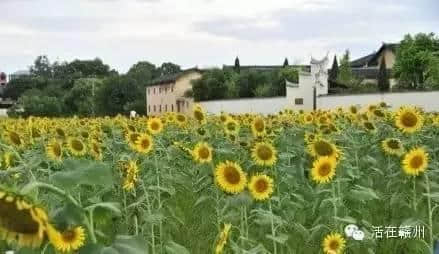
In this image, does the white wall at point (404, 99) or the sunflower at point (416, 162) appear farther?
the white wall at point (404, 99)

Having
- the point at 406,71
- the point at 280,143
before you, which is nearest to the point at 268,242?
the point at 280,143

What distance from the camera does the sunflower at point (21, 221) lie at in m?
0.80

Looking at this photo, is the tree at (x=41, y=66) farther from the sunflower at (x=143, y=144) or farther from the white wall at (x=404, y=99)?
the sunflower at (x=143, y=144)

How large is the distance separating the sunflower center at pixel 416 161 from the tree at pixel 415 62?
3318cm

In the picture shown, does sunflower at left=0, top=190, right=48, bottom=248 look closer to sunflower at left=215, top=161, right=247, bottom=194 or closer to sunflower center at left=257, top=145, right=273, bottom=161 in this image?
Answer: sunflower at left=215, top=161, right=247, bottom=194

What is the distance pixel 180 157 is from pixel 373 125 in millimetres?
1527

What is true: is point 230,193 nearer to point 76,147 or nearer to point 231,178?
point 231,178

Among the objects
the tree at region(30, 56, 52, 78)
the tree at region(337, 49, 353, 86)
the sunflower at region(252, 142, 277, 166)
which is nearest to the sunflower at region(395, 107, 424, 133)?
the sunflower at region(252, 142, 277, 166)

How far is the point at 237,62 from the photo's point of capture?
158 feet

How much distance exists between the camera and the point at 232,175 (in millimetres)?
2729

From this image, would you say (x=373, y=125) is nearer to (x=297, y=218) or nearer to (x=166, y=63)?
(x=297, y=218)

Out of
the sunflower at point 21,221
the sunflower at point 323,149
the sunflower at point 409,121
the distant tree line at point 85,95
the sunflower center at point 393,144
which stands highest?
the sunflower at point 21,221

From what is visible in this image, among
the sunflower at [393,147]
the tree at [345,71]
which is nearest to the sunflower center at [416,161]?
the sunflower at [393,147]

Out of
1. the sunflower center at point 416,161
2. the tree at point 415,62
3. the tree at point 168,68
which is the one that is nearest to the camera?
the sunflower center at point 416,161
